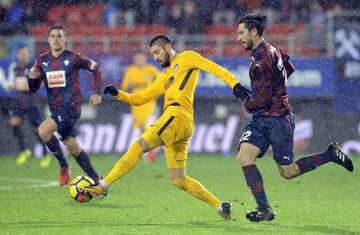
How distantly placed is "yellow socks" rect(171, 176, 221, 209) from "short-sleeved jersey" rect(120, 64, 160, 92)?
9.45 metres

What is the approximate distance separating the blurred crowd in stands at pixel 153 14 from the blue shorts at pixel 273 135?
12.7 m

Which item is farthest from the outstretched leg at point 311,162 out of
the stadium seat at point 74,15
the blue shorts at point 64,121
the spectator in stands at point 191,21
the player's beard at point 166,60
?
the stadium seat at point 74,15

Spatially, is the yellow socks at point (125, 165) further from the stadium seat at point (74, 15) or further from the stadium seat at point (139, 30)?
the stadium seat at point (74, 15)

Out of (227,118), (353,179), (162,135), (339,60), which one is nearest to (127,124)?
(227,118)

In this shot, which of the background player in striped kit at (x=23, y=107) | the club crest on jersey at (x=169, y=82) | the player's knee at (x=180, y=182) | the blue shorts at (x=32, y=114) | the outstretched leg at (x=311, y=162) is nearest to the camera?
the outstretched leg at (x=311, y=162)

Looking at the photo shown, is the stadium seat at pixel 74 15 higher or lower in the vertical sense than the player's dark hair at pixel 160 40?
lower

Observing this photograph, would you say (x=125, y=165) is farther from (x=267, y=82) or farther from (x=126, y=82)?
(x=126, y=82)

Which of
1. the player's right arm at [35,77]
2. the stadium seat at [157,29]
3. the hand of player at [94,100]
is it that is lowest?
the stadium seat at [157,29]

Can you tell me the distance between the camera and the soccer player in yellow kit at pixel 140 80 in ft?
65.1

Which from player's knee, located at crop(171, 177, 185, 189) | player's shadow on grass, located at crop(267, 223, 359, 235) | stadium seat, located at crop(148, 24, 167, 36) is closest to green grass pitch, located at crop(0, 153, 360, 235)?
player's shadow on grass, located at crop(267, 223, 359, 235)

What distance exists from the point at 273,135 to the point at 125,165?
151 centimetres

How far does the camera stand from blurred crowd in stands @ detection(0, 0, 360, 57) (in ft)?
75.4

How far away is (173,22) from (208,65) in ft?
42.5

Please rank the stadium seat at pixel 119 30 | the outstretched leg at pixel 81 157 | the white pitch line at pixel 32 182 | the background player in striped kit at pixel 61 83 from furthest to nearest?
the stadium seat at pixel 119 30 < the white pitch line at pixel 32 182 < the background player in striped kit at pixel 61 83 < the outstretched leg at pixel 81 157
